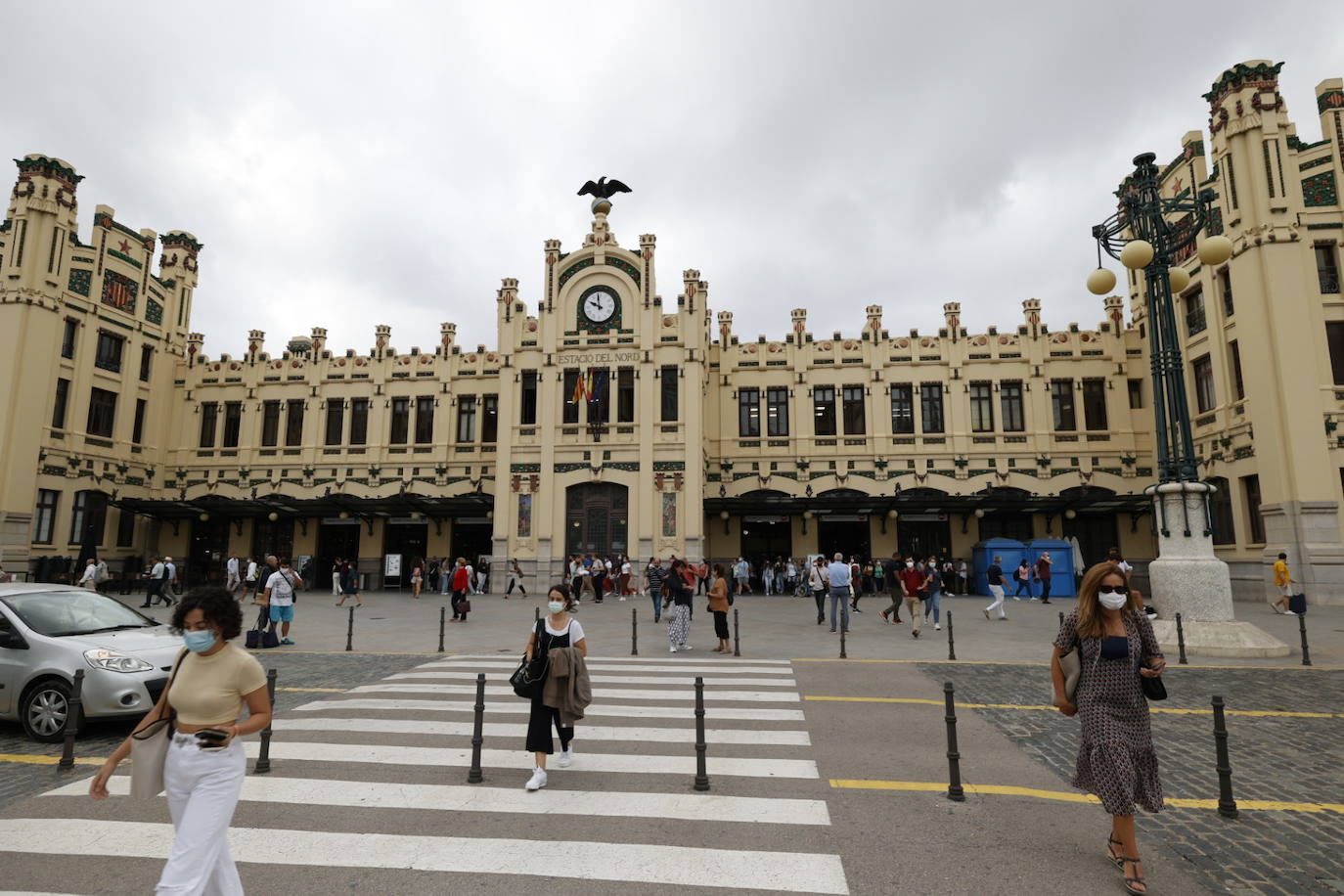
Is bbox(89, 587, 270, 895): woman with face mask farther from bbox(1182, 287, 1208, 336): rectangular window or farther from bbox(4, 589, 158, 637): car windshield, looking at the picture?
bbox(1182, 287, 1208, 336): rectangular window

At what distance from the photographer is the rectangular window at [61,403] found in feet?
98.8

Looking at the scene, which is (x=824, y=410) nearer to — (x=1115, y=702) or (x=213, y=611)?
(x=1115, y=702)

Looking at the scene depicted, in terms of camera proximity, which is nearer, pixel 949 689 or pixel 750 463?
pixel 949 689

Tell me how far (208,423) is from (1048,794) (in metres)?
39.9

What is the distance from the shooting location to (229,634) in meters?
3.84

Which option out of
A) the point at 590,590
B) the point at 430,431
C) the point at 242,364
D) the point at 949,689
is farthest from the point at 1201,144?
the point at 242,364

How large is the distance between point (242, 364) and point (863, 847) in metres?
38.7

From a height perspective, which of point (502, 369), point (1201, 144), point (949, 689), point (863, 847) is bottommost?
point (863, 847)

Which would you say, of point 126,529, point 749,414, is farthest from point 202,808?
point 126,529

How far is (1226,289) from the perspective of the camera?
84.2 ft

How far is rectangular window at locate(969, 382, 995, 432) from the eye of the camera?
105 feet

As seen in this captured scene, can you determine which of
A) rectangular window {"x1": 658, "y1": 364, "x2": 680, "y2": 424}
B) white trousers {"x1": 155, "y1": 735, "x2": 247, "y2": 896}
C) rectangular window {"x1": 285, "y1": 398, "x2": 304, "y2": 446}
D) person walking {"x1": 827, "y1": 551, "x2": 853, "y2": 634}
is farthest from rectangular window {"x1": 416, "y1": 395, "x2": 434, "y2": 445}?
white trousers {"x1": 155, "y1": 735, "x2": 247, "y2": 896}

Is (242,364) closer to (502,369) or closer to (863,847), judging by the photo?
(502,369)

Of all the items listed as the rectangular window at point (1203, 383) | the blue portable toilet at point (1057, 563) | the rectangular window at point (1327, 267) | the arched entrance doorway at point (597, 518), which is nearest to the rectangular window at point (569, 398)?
the arched entrance doorway at point (597, 518)
